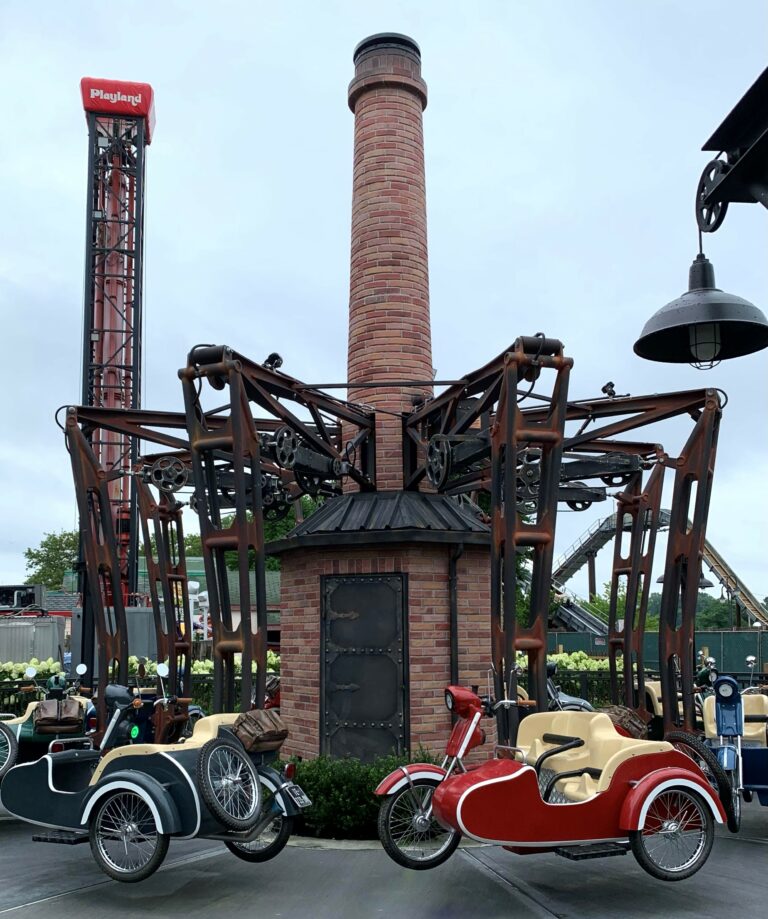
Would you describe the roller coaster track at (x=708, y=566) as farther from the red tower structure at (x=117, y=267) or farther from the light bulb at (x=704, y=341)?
the light bulb at (x=704, y=341)

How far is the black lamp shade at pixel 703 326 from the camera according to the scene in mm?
5309

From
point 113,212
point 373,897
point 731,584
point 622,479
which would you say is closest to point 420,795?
point 373,897

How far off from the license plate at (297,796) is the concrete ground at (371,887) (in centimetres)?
56

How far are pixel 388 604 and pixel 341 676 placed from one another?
882 millimetres

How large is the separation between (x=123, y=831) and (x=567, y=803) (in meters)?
3.10

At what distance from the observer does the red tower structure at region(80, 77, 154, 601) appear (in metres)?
35.3

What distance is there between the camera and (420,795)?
7098mm

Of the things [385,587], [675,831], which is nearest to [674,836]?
[675,831]

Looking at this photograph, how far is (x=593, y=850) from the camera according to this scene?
21.6ft

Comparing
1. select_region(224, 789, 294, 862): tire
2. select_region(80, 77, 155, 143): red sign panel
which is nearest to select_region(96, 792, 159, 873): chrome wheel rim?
select_region(224, 789, 294, 862): tire

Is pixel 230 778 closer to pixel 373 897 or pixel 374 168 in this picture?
pixel 373 897

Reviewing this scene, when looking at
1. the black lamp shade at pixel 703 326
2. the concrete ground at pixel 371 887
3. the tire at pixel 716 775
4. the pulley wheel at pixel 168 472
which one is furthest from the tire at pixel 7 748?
the black lamp shade at pixel 703 326

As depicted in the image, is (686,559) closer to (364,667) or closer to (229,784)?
(364,667)

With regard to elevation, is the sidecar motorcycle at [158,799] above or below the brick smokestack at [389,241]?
below
